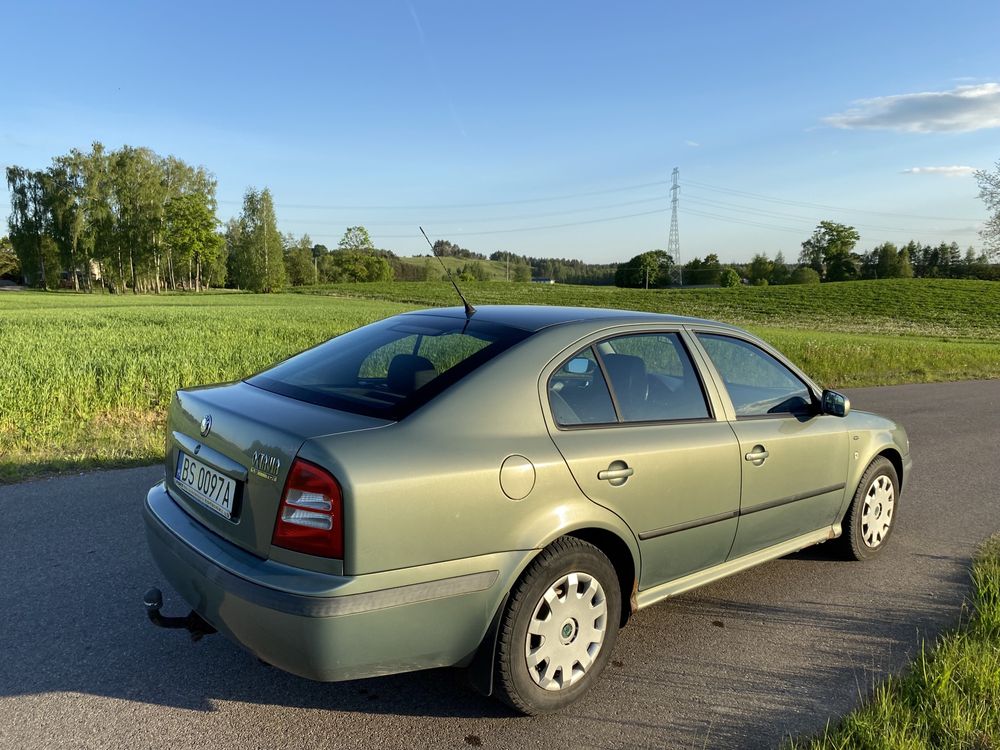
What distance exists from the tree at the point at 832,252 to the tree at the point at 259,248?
250ft

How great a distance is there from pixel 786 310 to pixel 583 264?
14574cm

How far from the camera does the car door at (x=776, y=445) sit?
11.4ft

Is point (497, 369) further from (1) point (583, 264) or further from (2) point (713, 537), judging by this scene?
(1) point (583, 264)

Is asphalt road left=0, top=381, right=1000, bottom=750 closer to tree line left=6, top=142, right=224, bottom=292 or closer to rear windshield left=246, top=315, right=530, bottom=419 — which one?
rear windshield left=246, top=315, right=530, bottom=419

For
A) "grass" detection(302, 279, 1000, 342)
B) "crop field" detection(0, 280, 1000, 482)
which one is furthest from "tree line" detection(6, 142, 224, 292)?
"crop field" detection(0, 280, 1000, 482)

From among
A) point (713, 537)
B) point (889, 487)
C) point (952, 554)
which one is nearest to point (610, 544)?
point (713, 537)

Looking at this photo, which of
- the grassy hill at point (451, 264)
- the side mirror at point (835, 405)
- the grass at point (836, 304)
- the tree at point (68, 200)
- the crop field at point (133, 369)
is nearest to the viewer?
the side mirror at point (835, 405)

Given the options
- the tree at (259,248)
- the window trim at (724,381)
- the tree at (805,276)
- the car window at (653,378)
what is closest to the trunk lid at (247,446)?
the car window at (653,378)

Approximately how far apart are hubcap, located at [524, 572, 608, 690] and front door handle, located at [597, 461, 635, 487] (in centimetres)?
38

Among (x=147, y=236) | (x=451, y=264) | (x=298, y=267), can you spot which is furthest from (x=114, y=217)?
(x=451, y=264)

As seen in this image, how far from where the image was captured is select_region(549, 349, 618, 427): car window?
2832 mm

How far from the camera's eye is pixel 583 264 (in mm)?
190375

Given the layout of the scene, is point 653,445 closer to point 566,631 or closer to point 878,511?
point 566,631

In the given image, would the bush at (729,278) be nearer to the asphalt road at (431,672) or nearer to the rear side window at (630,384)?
the asphalt road at (431,672)
